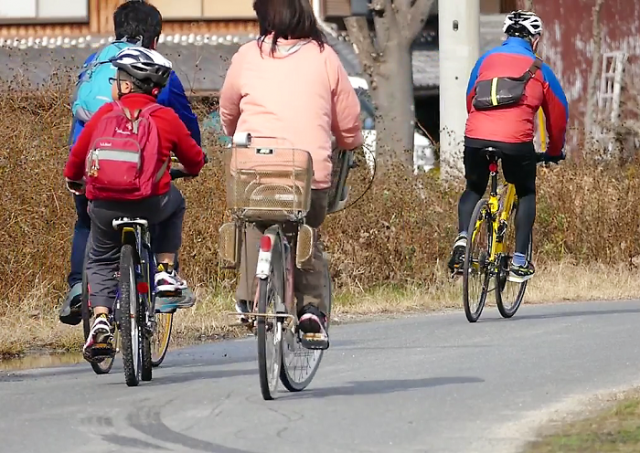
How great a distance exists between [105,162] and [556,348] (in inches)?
117

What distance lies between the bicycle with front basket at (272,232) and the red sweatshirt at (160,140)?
793 millimetres

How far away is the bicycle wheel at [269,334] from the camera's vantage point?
7.61m

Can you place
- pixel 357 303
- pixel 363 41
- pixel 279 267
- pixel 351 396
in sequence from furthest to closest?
1. pixel 363 41
2. pixel 357 303
3. pixel 351 396
4. pixel 279 267

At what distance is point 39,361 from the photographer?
10281 mm

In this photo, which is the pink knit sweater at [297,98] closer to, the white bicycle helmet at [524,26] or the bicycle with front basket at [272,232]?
the bicycle with front basket at [272,232]

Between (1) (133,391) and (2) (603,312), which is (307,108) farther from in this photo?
(2) (603,312)

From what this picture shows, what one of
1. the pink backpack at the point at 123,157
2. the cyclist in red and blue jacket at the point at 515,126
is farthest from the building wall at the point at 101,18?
the pink backpack at the point at 123,157

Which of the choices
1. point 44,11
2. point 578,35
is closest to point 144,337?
point 578,35

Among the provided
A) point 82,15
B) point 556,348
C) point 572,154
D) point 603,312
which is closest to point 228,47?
point 82,15

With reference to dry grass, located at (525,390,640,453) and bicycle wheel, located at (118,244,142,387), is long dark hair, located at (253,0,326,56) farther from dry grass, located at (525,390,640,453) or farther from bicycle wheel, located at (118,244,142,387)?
dry grass, located at (525,390,640,453)

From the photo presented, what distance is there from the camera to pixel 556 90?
11.7 meters

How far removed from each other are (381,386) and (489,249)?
341cm

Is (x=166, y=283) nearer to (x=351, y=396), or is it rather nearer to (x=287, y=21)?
(x=351, y=396)

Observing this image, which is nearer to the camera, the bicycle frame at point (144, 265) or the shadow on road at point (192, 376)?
the bicycle frame at point (144, 265)
